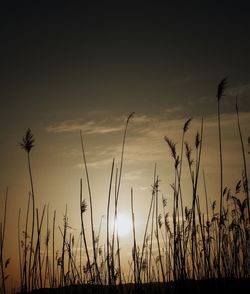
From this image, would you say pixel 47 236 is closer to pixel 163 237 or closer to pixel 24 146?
pixel 163 237

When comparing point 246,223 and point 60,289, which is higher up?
point 246,223

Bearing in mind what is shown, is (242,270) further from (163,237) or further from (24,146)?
(24,146)

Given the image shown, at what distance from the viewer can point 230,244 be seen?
611cm

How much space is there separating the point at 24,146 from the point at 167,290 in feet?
7.08

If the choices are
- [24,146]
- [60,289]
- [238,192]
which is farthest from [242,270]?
[24,146]

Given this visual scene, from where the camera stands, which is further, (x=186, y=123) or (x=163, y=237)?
(x=163, y=237)

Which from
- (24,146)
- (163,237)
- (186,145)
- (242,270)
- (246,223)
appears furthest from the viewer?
(163,237)

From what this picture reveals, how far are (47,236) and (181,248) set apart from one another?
7.66 feet

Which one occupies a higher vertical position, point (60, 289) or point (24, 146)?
point (24, 146)

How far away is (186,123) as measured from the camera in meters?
4.40

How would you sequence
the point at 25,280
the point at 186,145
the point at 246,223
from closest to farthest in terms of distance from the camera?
1. the point at 25,280
2. the point at 186,145
3. the point at 246,223

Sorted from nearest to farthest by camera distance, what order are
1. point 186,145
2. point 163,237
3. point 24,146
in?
point 24,146 < point 186,145 < point 163,237

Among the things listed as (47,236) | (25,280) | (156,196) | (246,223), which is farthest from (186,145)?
(47,236)

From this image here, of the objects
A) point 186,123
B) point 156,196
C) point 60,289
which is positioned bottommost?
point 60,289
